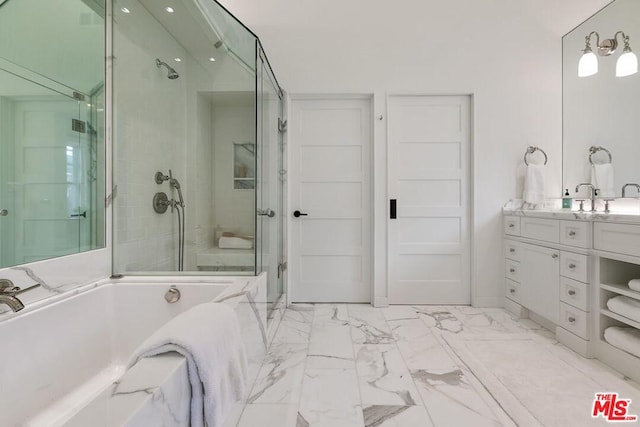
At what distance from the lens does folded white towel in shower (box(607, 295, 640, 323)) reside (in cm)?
150

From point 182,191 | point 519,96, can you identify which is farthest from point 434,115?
point 182,191

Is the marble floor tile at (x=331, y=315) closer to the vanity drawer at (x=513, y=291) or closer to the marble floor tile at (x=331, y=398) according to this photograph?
the marble floor tile at (x=331, y=398)

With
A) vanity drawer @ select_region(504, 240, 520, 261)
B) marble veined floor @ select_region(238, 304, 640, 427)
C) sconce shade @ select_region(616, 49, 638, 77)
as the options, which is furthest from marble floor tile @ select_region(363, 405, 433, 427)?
sconce shade @ select_region(616, 49, 638, 77)

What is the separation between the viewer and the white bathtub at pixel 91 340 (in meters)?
0.99

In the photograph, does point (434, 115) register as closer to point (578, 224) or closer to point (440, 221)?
point (440, 221)

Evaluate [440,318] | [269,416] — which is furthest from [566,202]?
[269,416]

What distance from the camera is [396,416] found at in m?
1.26

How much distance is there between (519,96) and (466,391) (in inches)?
97.5

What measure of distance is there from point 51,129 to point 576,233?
2994 mm

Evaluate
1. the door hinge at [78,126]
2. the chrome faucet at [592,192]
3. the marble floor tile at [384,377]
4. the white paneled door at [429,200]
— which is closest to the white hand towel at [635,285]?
the chrome faucet at [592,192]

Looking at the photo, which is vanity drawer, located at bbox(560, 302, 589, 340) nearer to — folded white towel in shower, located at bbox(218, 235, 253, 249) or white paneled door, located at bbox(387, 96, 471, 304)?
white paneled door, located at bbox(387, 96, 471, 304)

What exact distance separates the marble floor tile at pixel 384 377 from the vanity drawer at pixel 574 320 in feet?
3.73

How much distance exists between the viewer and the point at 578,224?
1.79 meters

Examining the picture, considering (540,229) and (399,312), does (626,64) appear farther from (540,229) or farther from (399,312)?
(399,312)
